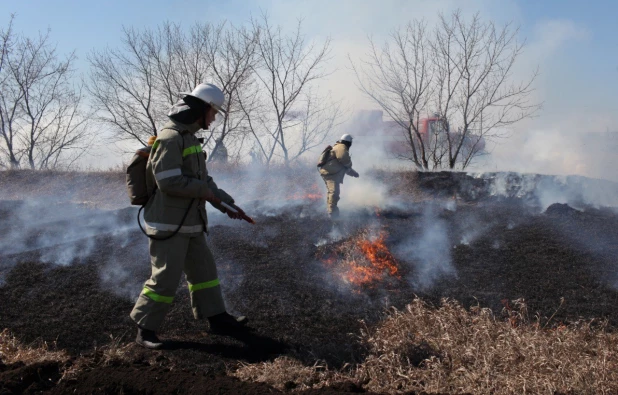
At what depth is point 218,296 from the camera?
429 centimetres

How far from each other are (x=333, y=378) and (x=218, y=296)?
1.28 meters

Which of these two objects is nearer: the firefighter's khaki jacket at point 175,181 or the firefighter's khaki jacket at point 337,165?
the firefighter's khaki jacket at point 175,181

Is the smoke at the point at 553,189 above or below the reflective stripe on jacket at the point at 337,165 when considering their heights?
A: below

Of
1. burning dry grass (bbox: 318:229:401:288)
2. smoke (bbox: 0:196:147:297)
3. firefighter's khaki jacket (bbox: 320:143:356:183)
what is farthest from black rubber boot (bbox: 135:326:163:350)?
firefighter's khaki jacket (bbox: 320:143:356:183)

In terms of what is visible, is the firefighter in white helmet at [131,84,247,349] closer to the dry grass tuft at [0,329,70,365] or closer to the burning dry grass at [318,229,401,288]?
the dry grass tuft at [0,329,70,365]

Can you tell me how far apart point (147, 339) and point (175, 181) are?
126 centimetres

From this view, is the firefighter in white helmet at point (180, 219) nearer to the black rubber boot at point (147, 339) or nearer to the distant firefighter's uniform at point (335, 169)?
the black rubber boot at point (147, 339)

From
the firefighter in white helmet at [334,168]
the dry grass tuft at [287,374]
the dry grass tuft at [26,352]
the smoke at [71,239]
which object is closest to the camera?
the dry grass tuft at [287,374]

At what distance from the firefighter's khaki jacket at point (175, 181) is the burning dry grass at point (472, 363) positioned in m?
1.25

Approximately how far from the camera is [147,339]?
398 centimetres

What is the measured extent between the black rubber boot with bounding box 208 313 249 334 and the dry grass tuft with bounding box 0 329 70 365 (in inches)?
44.0

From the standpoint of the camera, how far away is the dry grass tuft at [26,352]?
3830mm

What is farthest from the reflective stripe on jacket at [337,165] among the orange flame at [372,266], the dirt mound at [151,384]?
the dirt mound at [151,384]

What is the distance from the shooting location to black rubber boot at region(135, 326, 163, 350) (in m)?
3.94
